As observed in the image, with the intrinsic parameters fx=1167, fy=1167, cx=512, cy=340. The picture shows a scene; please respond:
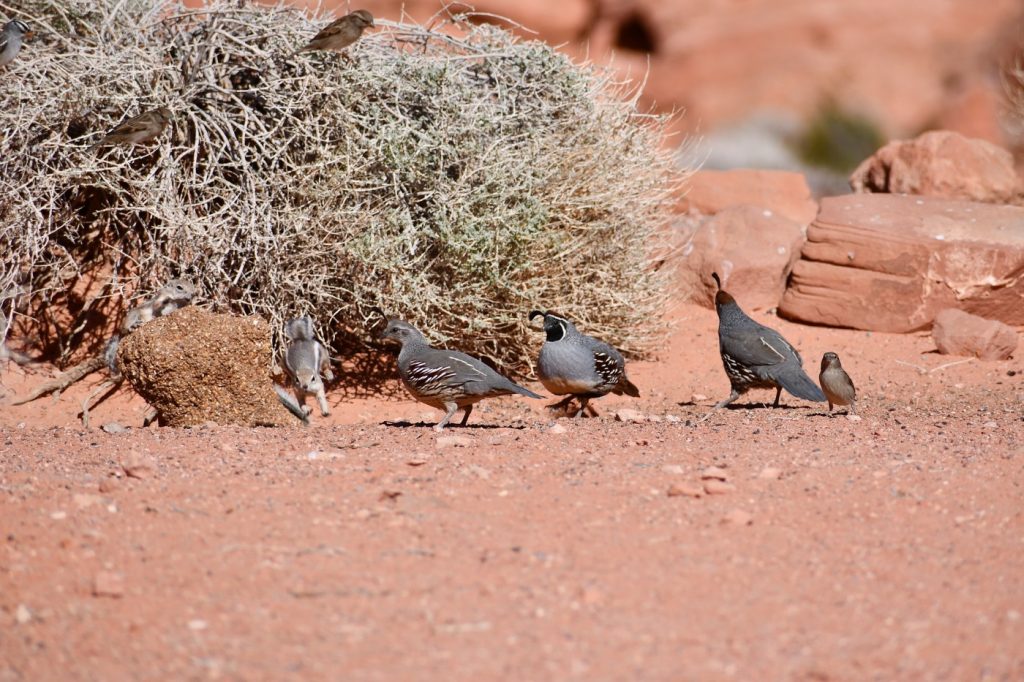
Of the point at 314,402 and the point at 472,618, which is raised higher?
the point at 472,618

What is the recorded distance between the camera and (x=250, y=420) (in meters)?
8.00

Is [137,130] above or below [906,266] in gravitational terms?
above

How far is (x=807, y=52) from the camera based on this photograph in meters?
27.9

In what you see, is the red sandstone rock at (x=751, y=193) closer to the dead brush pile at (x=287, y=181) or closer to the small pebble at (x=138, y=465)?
the dead brush pile at (x=287, y=181)

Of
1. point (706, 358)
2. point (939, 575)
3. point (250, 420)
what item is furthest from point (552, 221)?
point (939, 575)

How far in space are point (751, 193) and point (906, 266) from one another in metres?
3.20

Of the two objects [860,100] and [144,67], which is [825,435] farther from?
[860,100]

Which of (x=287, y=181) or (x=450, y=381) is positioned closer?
(x=450, y=381)

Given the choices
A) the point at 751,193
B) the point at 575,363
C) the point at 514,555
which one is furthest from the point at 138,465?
the point at 751,193

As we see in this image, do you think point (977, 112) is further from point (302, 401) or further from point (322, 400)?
point (302, 401)

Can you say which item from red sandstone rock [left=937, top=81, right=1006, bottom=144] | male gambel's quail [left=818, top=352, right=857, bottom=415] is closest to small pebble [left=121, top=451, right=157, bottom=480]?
male gambel's quail [left=818, top=352, right=857, bottom=415]

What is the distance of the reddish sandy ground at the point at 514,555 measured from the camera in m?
3.80

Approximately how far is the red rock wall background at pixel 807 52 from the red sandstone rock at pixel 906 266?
647 inches

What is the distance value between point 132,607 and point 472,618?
120cm
